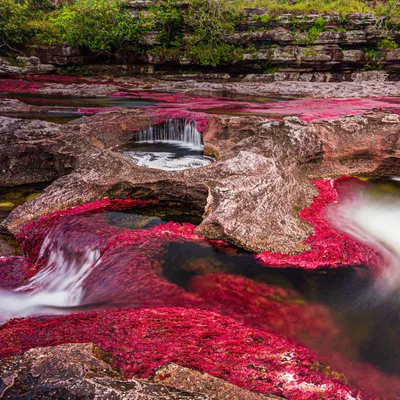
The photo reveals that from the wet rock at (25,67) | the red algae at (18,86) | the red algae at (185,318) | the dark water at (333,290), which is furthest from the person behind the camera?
the wet rock at (25,67)

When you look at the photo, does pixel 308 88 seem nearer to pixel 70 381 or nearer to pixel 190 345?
pixel 190 345

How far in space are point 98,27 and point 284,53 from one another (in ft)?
63.0

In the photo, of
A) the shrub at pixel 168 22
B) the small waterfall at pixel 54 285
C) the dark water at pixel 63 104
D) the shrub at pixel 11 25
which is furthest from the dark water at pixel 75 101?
the shrub at pixel 168 22

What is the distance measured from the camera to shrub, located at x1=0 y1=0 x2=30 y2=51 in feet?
102

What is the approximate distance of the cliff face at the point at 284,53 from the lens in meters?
30.7

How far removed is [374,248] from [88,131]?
957cm

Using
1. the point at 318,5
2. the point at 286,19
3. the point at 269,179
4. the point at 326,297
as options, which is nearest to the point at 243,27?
the point at 286,19

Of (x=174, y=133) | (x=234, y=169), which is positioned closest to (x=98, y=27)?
(x=174, y=133)

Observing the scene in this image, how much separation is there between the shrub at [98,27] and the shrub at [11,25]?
3331 mm

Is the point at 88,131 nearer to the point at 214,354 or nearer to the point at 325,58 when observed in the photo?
the point at 214,354

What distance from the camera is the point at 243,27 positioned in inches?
1352

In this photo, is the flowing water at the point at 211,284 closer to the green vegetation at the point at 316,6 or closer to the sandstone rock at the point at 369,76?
the sandstone rock at the point at 369,76

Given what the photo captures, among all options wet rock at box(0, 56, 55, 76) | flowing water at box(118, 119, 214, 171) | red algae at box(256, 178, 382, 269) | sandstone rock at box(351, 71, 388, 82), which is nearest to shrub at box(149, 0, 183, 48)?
wet rock at box(0, 56, 55, 76)

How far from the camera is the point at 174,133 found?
14.9 metres
